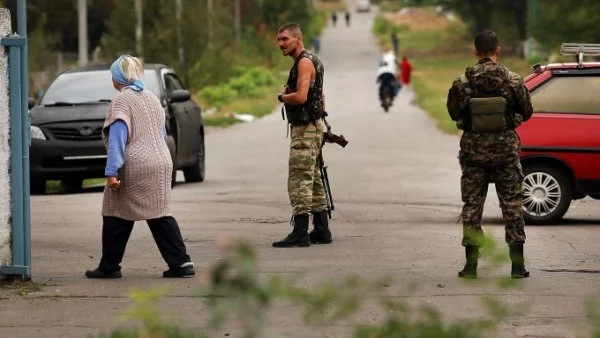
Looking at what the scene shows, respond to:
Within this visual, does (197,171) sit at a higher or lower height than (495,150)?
lower

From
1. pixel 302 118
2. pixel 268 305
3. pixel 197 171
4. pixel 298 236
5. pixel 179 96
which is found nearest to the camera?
pixel 268 305

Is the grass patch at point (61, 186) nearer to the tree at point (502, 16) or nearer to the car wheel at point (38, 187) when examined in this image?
the car wheel at point (38, 187)

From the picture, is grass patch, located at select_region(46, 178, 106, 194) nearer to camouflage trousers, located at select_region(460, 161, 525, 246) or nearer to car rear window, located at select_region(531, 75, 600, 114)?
car rear window, located at select_region(531, 75, 600, 114)

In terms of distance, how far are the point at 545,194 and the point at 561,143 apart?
50 centimetres

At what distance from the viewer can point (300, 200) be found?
42.8 ft

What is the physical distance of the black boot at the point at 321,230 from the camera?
1342cm

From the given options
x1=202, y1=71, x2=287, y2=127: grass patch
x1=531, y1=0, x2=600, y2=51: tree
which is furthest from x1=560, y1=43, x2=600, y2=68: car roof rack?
x1=531, y1=0, x2=600, y2=51: tree

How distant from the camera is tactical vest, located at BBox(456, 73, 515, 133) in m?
11.1

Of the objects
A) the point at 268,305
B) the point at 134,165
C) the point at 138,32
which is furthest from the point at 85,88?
the point at 138,32

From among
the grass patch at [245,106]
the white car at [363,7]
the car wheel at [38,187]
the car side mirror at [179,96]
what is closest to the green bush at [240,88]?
the grass patch at [245,106]

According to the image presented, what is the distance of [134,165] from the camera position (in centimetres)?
1098

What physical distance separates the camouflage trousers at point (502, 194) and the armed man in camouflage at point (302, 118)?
2.01m

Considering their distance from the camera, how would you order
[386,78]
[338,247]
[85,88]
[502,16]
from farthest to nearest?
[502,16] < [386,78] < [85,88] < [338,247]

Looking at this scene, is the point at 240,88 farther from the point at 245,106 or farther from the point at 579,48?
the point at 579,48
